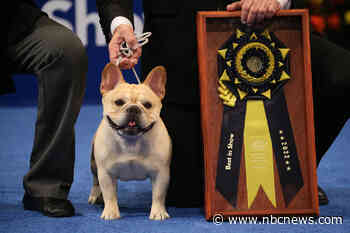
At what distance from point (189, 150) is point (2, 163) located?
126cm

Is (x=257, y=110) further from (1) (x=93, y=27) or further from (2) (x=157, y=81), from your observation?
(1) (x=93, y=27)

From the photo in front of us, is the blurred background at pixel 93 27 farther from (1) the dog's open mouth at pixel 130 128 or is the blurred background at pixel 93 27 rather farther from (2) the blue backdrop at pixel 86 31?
(1) the dog's open mouth at pixel 130 128

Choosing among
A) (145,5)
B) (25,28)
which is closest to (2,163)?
(25,28)

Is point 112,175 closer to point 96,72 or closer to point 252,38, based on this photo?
point 252,38

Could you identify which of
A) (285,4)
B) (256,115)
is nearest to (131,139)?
(256,115)

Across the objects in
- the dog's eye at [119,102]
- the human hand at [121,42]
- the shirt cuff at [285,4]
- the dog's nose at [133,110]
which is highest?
the shirt cuff at [285,4]

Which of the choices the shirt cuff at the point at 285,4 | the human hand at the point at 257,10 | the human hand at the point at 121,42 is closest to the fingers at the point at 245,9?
the human hand at the point at 257,10

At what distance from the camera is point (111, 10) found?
1.97 m

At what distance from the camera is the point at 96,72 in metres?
5.23

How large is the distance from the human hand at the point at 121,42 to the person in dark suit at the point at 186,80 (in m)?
0.13

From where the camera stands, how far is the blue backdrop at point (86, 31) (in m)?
5.05

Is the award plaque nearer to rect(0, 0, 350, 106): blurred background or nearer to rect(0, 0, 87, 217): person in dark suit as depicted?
rect(0, 0, 87, 217): person in dark suit

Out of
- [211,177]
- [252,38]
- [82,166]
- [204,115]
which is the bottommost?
[82,166]

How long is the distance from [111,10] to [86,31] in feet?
10.6
